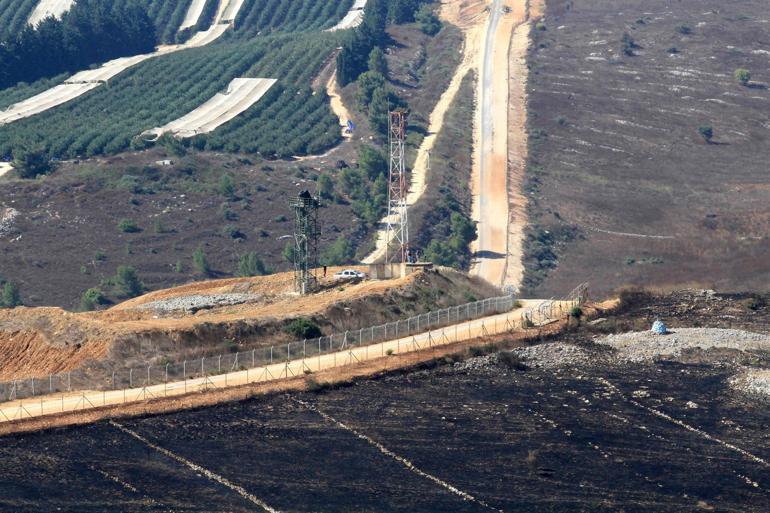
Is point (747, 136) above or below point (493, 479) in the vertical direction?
above

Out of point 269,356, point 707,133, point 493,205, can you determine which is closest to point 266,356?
point 269,356

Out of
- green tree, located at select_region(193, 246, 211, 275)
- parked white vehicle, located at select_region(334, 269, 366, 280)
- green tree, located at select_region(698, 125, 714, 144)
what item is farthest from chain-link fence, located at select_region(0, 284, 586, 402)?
green tree, located at select_region(698, 125, 714, 144)

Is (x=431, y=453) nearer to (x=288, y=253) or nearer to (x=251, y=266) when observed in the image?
(x=251, y=266)

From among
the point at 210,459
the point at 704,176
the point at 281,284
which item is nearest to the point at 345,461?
the point at 210,459

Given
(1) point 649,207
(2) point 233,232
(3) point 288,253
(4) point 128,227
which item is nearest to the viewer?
(3) point 288,253

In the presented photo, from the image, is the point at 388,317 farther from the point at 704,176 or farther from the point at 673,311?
the point at 704,176

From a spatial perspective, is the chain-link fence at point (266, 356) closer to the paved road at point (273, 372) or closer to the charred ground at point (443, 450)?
the paved road at point (273, 372)

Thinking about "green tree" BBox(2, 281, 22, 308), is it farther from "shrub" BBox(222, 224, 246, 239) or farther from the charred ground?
the charred ground
